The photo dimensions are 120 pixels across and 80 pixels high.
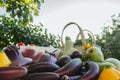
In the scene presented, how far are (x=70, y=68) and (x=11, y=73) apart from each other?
0.19 meters

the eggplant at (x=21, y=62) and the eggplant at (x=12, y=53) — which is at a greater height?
the eggplant at (x=12, y=53)

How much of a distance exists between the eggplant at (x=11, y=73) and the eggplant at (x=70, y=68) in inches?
4.8

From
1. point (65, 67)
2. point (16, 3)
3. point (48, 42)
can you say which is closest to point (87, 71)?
point (65, 67)

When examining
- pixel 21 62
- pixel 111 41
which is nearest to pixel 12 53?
pixel 21 62

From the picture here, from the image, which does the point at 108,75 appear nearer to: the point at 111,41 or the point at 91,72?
the point at 91,72

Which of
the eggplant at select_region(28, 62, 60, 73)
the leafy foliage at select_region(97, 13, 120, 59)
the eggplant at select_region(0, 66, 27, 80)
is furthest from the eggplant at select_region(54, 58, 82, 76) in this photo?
the leafy foliage at select_region(97, 13, 120, 59)

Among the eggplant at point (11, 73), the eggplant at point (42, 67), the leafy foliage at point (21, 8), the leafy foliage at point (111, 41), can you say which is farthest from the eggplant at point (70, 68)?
the leafy foliage at point (111, 41)

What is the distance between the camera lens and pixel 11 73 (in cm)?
80

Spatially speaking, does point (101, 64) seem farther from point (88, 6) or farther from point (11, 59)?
point (88, 6)

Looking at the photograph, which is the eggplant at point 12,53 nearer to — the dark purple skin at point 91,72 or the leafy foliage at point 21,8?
the dark purple skin at point 91,72

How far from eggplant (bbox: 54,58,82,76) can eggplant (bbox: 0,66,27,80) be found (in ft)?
0.40

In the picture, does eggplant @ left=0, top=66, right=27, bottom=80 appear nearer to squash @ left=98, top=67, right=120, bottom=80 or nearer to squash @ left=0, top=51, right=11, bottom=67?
squash @ left=0, top=51, right=11, bottom=67

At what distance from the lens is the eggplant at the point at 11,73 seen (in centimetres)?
80

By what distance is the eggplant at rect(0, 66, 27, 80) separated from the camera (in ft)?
2.63
